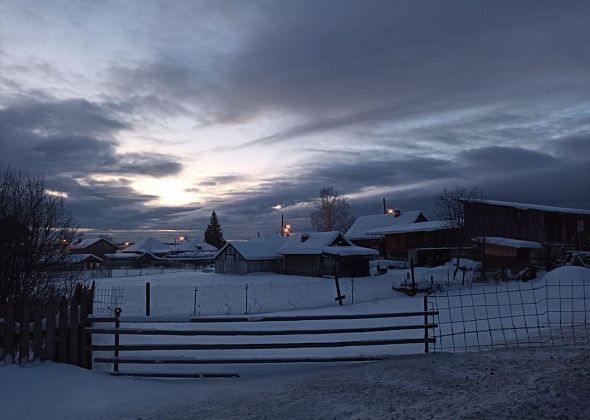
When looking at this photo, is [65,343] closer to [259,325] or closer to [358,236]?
[259,325]

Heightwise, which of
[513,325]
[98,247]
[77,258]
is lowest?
[513,325]

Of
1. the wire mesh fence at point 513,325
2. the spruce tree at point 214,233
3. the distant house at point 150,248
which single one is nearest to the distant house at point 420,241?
the wire mesh fence at point 513,325

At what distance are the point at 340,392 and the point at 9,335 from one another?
6.15m

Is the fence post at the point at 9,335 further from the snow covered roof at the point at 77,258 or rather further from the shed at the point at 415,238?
the shed at the point at 415,238

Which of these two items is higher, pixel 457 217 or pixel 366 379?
pixel 457 217

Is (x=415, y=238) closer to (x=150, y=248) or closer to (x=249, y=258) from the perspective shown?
(x=249, y=258)

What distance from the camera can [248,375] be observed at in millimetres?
9477

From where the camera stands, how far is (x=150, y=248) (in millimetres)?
109062

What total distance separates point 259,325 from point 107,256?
3210 inches

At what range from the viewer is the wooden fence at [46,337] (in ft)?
30.0

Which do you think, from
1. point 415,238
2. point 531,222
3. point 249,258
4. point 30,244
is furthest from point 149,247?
point 30,244

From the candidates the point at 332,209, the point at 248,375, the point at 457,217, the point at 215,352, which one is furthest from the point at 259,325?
the point at 332,209

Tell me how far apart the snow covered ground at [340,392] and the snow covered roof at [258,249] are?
138 feet

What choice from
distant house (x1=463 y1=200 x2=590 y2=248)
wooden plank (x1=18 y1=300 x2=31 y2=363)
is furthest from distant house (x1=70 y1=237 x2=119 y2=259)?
wooden plank (x1=18 y1=300 x2=31 y2=363)
